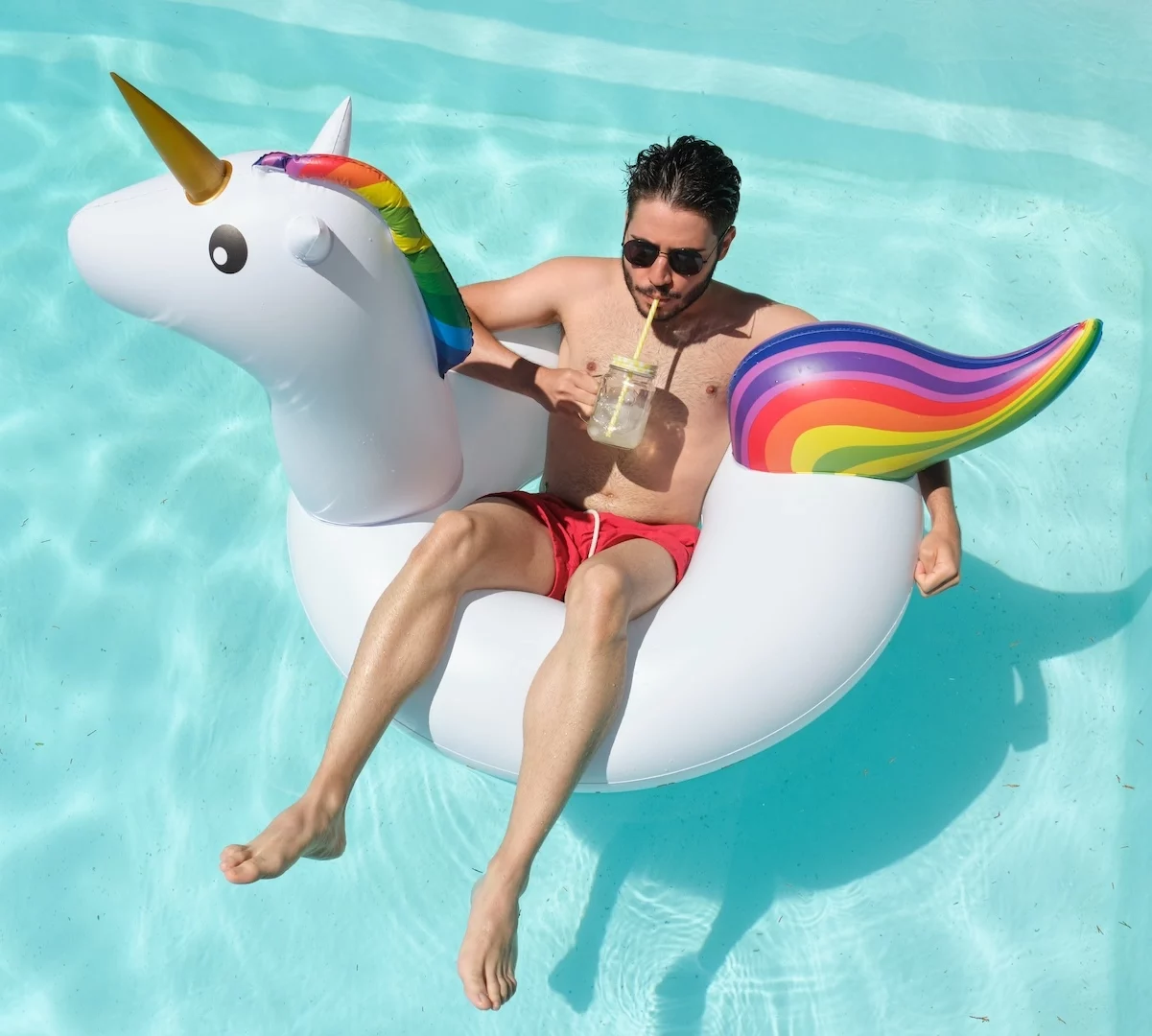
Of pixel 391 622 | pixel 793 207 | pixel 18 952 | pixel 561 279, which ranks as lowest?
pixel 18 952

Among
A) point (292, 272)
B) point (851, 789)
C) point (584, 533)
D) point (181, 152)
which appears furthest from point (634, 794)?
point (181, 152)

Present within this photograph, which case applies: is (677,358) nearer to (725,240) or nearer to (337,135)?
(725,240)

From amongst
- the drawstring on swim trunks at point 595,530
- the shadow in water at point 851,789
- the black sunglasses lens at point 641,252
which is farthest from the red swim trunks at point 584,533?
the shadow in water at point 851,789

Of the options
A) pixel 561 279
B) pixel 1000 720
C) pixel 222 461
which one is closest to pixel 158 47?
pixel 222 461

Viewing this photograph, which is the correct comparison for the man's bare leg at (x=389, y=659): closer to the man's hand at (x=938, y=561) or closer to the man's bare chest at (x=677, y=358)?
the man's bare chest at (x=677, y=358)

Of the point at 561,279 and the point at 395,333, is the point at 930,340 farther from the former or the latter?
the point at 395,333

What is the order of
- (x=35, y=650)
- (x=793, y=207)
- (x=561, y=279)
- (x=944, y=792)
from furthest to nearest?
1. (x=793, y=207)
2. (x=35, y=650)
3. (x=944, y=792)
4. (x=561, y=279)

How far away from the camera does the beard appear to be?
1853 millimetres

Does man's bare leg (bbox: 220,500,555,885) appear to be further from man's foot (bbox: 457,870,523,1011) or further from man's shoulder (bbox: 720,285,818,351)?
man's shoulder (bbox: 720,285,818,351)

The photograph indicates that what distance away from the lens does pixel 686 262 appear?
180 cm

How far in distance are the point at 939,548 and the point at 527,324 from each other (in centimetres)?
81

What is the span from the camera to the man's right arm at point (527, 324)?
1.88m

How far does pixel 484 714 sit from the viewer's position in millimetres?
1737

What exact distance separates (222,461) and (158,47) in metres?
1.55
